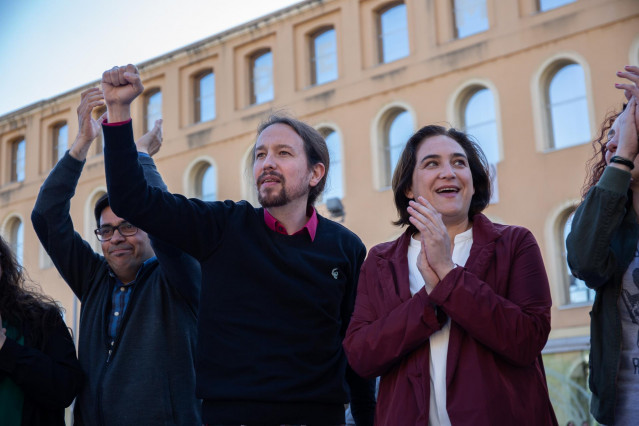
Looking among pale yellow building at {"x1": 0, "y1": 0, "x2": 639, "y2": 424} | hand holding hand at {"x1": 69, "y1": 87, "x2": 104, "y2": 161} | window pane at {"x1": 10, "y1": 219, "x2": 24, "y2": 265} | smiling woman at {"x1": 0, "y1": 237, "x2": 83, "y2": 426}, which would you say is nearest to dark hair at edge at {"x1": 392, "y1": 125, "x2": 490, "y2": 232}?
hand holding hand at {"x1": 69, "y1": 87, "x2": 104, "y2": 161}

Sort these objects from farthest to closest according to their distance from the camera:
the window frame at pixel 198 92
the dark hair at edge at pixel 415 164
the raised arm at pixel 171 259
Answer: the window frame at pixel 198 92 < the raised arm at pixel 171 259 < the dark hair at edge at pixel 415 164

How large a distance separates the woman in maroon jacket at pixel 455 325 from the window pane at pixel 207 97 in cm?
2298

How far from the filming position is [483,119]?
20.3 meters

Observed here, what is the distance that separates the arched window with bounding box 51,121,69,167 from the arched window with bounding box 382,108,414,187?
12.9 meters

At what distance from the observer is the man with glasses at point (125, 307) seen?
4270 millimetres

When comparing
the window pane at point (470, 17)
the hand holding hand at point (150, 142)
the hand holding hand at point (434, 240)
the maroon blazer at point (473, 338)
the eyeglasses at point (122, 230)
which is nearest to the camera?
the maroon blazer at point (473, 338)

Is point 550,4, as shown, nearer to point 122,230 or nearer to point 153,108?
point 153,108

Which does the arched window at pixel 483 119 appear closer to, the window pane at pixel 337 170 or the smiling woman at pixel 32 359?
the window pane at pixel 337 170

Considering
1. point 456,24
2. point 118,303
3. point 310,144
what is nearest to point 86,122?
point 118,303

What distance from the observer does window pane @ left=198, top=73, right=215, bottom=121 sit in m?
26.2

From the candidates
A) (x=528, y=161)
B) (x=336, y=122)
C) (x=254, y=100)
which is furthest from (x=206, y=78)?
(x=528, y=161)

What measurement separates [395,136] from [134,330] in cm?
1789

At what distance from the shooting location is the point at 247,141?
24.5m

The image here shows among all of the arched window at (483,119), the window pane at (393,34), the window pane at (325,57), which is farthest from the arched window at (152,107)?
the arched window at (483,119)
